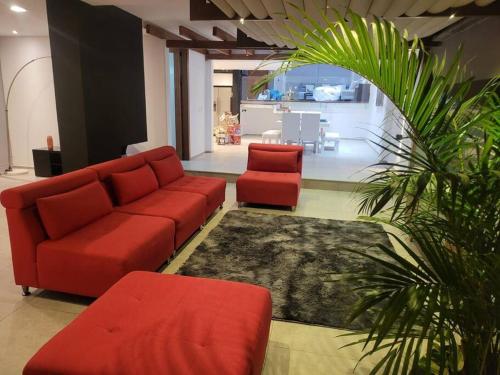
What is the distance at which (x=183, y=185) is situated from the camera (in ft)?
13.4

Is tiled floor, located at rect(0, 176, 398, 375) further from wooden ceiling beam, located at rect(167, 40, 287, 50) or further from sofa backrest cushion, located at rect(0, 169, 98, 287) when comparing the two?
wooden ceiling beam, located at rect(167, 40, 287, 50)

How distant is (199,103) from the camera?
7547 mm

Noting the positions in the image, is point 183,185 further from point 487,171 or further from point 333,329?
point 487,171

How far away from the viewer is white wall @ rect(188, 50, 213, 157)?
7.09 metres

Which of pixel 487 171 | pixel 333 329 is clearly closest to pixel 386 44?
pixel 487 171

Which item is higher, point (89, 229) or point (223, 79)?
point (223, 79)

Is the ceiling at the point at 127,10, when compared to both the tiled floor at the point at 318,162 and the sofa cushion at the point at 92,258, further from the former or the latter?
the sofa cushion at the point at 92,258

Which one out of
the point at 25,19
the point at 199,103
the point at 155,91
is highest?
the point at 25,19

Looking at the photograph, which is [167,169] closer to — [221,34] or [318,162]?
[221,34]

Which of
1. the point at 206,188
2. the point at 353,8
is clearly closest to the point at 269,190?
the point at 206,188

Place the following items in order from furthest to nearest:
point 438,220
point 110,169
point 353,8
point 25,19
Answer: point 25,19, point 353,8, point 110,169, point 438,220

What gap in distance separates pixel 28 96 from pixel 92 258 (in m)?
5.39

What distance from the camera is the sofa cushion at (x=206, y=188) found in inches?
154

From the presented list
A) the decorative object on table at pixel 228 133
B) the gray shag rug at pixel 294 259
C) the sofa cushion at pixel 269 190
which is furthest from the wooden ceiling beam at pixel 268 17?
the decorative object on table at pixel 228 133
